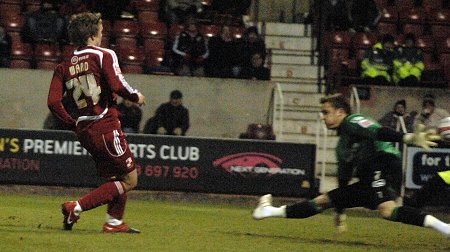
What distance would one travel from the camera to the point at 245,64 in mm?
19062

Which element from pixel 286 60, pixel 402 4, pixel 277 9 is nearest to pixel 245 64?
pixel 286 60

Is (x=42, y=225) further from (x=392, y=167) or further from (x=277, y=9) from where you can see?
(x=277, y=9)

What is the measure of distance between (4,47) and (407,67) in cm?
738

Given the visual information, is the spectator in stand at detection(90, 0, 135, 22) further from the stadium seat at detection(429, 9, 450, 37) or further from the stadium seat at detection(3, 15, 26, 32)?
the stadium seat at detection(429, 9, 450, 37)

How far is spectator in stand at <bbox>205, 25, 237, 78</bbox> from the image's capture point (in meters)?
18.9

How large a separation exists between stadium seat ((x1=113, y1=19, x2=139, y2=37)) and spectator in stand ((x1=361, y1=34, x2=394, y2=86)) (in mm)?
4373

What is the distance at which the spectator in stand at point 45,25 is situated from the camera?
18750 mm

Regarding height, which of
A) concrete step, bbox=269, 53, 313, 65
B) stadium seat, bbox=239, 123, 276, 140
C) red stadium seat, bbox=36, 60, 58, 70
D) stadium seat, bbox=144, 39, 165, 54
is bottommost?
stadium seat, bbox=239, 123, 276, 140

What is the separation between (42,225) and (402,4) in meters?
13.4

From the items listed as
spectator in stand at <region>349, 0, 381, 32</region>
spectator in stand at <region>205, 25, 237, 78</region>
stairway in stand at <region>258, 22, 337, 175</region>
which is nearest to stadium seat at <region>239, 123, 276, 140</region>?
stairway in stand at <region>258, 22, 337, 175</region>

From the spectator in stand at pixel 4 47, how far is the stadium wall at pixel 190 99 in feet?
0.95

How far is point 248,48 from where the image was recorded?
18.9 meters

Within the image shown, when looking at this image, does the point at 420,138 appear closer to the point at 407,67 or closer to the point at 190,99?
the point at 190,99

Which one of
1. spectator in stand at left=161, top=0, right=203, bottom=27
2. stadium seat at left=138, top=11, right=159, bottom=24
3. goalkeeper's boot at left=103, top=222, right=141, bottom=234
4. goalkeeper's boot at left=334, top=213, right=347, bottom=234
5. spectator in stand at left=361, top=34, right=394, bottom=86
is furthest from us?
stadium seat at left=138, top=11, right=159, bottom=24
